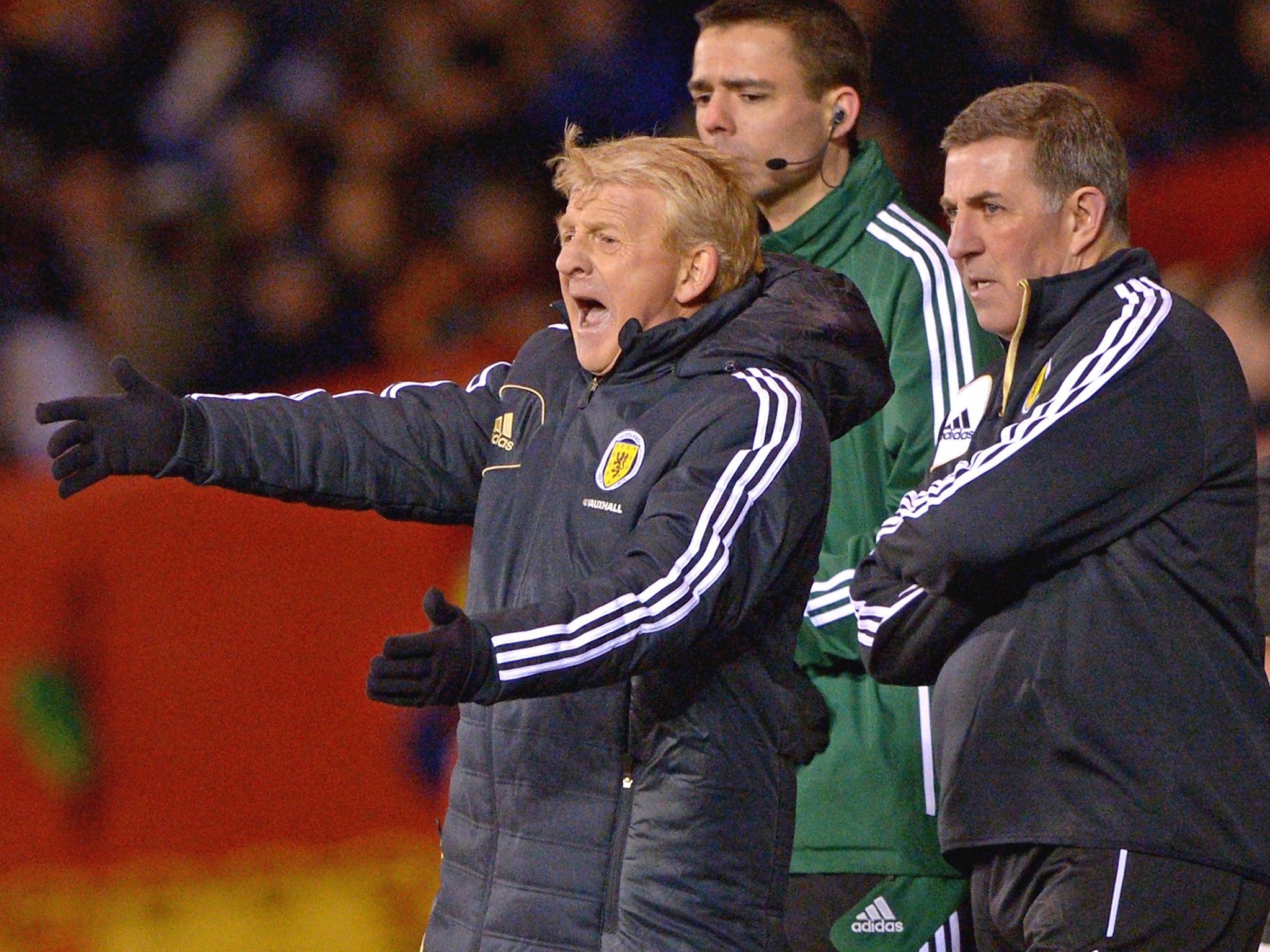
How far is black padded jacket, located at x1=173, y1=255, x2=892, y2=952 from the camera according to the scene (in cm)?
174

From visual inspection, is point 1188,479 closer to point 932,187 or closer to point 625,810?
point 625,810

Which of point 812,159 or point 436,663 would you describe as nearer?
point 436,663

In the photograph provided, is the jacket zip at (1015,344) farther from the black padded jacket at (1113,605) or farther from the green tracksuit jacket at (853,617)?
the green tracksuit jacket at (853,617)

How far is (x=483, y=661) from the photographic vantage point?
1.60 meters

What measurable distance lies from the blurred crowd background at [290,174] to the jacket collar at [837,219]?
161 centimetres

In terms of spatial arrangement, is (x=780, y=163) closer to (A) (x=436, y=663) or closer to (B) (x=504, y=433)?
(B) (x=504, y=433)

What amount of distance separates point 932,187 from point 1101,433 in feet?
7.03

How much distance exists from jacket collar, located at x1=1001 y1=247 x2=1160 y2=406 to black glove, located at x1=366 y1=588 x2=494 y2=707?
0.76 m

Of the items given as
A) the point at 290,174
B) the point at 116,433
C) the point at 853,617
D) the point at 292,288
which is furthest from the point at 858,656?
the point at 290,174

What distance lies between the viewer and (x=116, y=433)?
6.51 feet

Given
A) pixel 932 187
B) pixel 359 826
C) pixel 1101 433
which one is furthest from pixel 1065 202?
pixel 359 826

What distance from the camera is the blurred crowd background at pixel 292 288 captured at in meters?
3.71

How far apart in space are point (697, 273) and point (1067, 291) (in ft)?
1.35

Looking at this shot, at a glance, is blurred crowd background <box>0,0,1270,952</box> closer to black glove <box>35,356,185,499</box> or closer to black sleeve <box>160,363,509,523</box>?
black sleeve <box>160,363,509,523</box>
